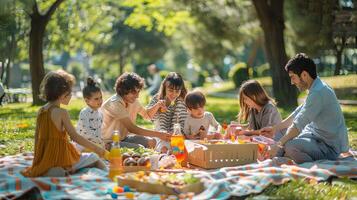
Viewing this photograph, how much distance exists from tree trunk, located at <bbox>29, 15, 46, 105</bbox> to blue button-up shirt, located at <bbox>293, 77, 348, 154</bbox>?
12943 mm

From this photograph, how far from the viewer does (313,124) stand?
641cm

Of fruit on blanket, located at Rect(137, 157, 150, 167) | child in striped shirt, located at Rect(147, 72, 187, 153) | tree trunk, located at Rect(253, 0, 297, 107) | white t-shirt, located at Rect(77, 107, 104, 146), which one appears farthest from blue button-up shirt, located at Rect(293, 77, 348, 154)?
tree trunk, located at Rect(253, 0, 297, 107)

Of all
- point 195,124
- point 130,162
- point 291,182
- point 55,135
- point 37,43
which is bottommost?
point 291,182

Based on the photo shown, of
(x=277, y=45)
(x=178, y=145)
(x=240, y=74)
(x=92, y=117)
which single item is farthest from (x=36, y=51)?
(x=240, y=74)

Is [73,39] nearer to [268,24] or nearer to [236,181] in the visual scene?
[268,24]

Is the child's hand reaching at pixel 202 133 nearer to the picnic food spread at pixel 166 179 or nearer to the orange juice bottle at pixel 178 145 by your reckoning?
the orange juice bottle at pixel 178 145

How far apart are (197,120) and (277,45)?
8.71 m

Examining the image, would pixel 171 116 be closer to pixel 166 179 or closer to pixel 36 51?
Result: pixel 166 179

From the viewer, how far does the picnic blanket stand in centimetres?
482

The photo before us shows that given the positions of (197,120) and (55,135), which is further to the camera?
(197,120)

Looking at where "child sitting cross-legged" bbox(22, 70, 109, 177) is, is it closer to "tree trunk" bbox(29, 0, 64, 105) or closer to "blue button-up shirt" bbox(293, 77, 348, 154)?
"blue button-up shirt" bbox(293, 77, 348, 154)

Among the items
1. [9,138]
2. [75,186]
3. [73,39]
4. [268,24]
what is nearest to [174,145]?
[75,186]

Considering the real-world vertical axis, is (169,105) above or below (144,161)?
above

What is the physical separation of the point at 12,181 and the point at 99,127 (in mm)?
1975
